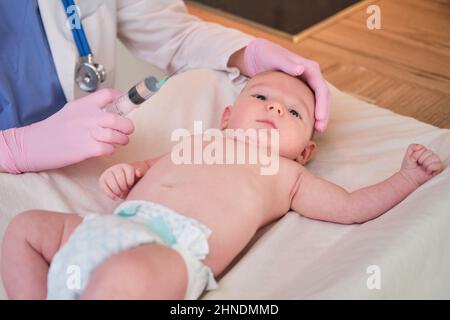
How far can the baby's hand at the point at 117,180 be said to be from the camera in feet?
3.36

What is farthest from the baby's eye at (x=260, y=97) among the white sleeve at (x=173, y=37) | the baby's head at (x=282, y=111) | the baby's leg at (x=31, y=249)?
the baby's leg at (x=31, y=249)

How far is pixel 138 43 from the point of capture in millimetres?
1516

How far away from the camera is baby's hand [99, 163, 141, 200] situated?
3.36ft

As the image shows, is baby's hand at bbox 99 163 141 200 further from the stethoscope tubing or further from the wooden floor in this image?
the wooden floor

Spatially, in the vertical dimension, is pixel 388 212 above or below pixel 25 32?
below

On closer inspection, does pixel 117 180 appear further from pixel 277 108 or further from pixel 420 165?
pixel 420 165

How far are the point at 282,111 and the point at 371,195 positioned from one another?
0.77ft

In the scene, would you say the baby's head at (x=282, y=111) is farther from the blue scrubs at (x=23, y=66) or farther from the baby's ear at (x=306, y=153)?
the blue scrubs at (x=23, y=66)

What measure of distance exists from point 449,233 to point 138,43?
3.07 ft

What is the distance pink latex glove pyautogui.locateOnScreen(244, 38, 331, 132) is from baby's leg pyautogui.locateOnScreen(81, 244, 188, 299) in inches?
20.4

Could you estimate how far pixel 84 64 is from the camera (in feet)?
4.00
